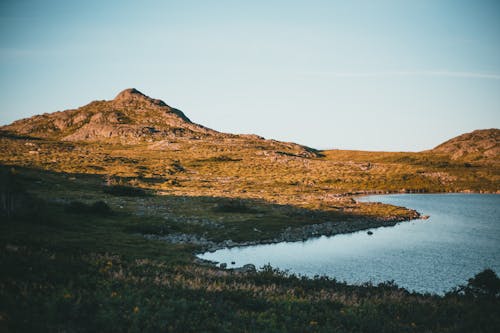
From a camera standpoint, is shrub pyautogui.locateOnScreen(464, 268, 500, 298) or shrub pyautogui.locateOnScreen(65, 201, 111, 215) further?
shrub pyautogui.locateOnScreen(65, 201, 111, 215)

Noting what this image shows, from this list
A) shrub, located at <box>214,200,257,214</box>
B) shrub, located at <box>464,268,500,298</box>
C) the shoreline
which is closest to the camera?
shrub, located at <box>464,268,500,298</box>

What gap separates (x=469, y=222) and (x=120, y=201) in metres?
64.0

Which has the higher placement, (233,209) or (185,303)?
(185,303)

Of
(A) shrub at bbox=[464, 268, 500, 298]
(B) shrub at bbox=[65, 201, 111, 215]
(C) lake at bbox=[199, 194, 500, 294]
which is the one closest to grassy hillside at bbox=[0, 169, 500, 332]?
(A) shrub at bbox=[464, 268, 500, 298]

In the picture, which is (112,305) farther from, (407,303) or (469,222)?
(469,222)

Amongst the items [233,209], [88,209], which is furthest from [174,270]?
[233,209]

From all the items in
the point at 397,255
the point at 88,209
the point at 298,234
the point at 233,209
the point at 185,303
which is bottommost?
the point at 397,255

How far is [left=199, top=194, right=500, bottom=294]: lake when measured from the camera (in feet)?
113

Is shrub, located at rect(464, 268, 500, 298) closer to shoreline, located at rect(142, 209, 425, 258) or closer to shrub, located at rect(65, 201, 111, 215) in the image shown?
shoreline, located at rect(142, 209, 425, 258)

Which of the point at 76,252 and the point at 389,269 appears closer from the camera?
the point at 76,252

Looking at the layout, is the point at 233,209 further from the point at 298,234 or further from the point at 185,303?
the point at 185,303

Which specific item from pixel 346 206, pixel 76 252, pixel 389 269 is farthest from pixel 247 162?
pixel 76 252

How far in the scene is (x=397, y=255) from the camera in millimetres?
42250

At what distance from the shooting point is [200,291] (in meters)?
15.8
